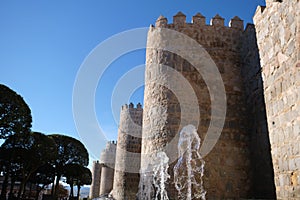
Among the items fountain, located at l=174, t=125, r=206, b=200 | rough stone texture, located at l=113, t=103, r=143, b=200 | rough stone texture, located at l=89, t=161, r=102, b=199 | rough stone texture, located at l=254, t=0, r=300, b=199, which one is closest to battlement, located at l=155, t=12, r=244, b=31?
fountain, located at l=174, t=125, r=206, b=200

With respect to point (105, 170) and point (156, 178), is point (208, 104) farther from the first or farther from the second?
point (105, 170)

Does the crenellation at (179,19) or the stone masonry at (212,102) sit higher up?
the crenellation at (179,19)

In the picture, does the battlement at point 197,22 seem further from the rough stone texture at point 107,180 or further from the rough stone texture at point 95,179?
the rough stone texture at point 95,179

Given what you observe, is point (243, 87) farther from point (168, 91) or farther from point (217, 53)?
point (168, 91)

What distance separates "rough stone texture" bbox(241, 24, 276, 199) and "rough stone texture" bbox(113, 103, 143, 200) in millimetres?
8873

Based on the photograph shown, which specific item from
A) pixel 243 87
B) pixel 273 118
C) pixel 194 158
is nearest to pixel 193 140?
pixel 194 158

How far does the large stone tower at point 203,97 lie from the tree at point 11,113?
16.4 ft

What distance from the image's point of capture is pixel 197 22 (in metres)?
6.93

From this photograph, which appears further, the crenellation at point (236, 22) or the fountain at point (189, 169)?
the crenellation at point (236, 22)

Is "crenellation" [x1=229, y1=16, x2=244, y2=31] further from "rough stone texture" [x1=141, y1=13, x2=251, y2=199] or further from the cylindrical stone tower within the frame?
the cylindrical stone tower

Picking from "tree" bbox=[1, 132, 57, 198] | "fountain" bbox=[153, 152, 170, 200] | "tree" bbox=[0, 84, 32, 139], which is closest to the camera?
"fountain" bbox=[153, 152, 170, 200]

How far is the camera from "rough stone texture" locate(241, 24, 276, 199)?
5.34 metres

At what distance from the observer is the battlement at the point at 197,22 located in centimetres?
691

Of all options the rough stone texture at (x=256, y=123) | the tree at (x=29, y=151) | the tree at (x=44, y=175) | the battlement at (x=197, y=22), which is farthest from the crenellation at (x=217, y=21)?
the tree at (x=44, y=175)
